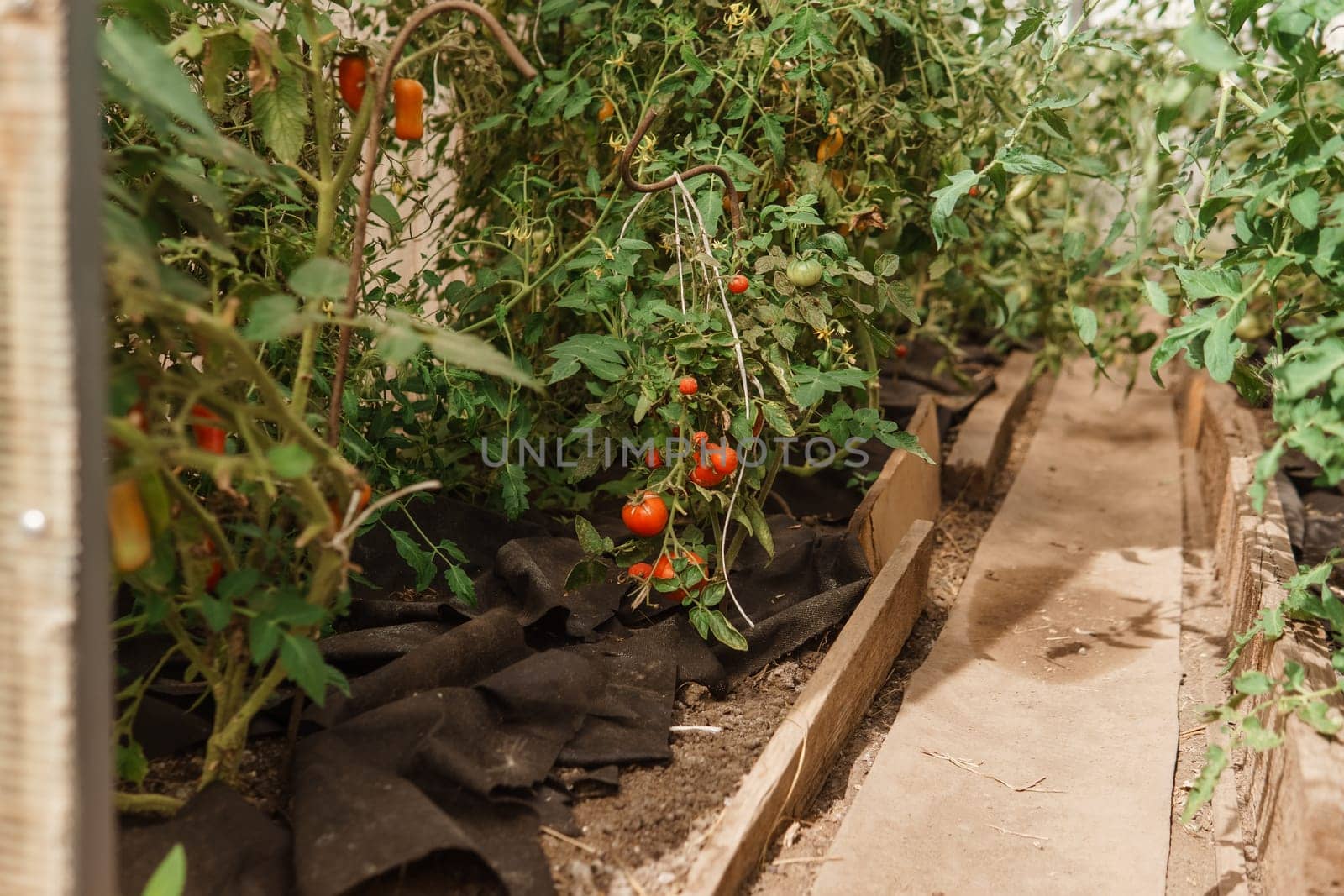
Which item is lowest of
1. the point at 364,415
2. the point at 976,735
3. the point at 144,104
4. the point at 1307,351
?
the point at 976,735

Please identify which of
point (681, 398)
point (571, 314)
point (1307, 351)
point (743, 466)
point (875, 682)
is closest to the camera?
point (1307, 351)

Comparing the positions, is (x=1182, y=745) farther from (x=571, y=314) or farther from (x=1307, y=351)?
(x=571, y=314)

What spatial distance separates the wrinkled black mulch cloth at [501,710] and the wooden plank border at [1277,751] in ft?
2.17

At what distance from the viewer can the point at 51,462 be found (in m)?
0.80

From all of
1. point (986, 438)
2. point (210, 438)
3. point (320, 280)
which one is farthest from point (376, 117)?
point (986, 438)

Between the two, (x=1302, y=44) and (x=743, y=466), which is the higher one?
(x=1302, y=44)

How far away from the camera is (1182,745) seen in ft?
6.09

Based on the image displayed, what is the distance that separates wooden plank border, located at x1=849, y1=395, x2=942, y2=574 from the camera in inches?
84.7

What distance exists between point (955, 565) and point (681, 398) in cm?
118

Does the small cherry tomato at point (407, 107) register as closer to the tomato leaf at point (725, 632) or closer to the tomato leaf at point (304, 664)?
the tomato leaf at point (304, 664)

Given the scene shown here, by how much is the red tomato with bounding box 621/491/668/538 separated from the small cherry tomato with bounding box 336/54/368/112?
2.25 ft

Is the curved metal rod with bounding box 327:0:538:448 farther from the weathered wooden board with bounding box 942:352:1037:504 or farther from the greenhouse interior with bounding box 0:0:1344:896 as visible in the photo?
the weathered wooden board with bounding box 942:352:1037:504

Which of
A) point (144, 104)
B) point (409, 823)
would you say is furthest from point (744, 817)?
point (144, 104)

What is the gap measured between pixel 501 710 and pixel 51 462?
0.80m
